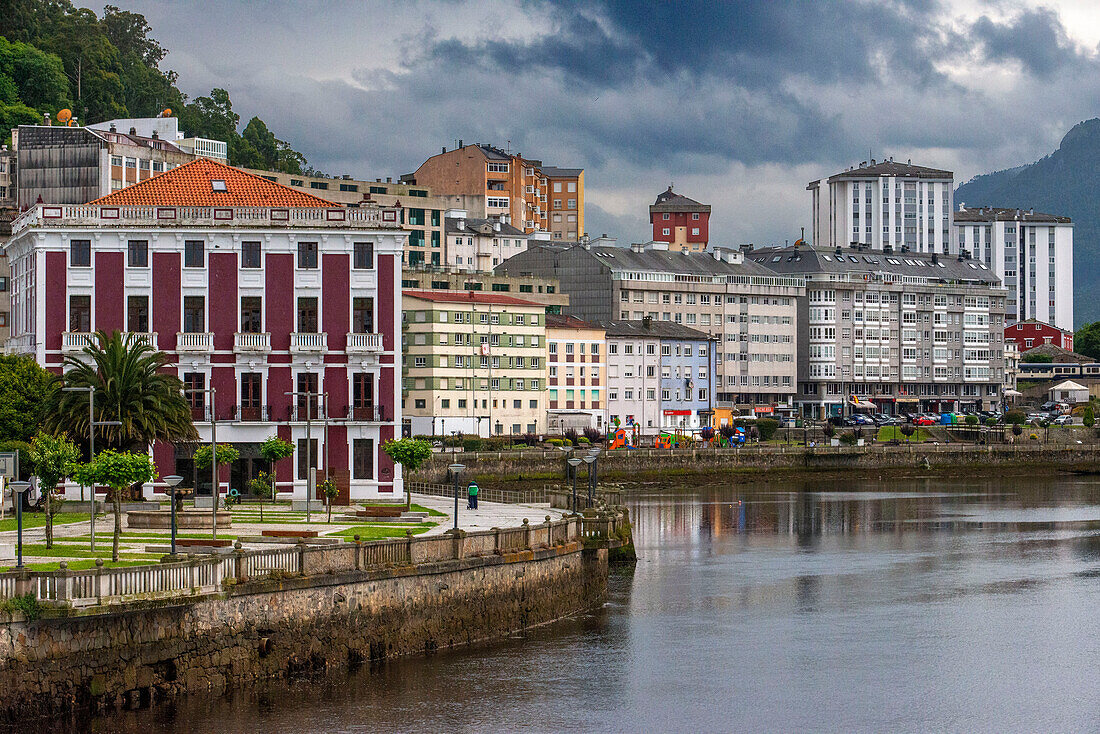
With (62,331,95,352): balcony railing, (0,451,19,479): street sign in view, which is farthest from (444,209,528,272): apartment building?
(0,451,19,479): street sign

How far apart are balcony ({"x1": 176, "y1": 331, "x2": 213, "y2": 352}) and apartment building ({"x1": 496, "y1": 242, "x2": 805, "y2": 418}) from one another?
9838 cm

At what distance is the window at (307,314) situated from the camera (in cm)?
6975

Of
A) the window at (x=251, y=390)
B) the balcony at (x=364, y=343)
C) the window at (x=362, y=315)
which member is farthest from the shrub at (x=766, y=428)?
the window at (x=251, y=390)

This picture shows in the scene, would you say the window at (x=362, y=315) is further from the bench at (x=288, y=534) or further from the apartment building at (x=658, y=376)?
the apartment building at (x=658, y=376)

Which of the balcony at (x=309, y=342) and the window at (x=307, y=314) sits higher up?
the window at (x=307, y=314)

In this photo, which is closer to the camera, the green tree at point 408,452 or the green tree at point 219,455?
the green tree at point 219,455

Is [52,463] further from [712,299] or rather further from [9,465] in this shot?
[712,299]

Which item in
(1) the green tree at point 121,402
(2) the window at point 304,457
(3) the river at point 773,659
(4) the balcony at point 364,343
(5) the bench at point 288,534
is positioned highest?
(4) the balcony at point 364,343

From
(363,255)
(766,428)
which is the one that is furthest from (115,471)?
(766,428)

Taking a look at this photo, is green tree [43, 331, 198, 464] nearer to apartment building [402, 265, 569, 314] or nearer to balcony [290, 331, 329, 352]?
balcony [290, 331, 329, 352]

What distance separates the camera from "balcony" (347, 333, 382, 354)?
2751 inches

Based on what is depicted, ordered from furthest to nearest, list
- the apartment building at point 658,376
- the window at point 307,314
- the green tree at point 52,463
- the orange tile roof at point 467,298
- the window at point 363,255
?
1. the apartment building at point 658,376
2. the orange tile roof at point 467,298
3. the window at point 363,255
4. the window at point 307,314
5. the green tree at point 52,463

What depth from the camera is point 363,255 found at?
2761 inches

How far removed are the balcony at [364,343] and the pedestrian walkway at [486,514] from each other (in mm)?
7122
